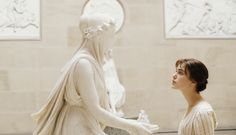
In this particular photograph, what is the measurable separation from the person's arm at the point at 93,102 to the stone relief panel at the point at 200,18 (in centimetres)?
390

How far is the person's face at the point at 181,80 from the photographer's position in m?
2.70

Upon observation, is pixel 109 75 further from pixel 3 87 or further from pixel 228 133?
→ pixel 228 133

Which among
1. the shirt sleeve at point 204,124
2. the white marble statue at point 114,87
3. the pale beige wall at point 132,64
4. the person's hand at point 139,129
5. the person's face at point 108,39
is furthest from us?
the pale beige wall at point 132,64

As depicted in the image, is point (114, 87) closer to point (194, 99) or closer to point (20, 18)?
point (20, 18)

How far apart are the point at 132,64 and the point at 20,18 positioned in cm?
172

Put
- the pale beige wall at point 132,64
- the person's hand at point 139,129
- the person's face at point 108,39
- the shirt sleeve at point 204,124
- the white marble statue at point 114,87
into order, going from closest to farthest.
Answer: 1. the shirt sleeve at point 204,124
2. the person's hand at point 139,129
3. the person's face at point 108,39
4. the white marble statue at point 114,87
5. the pale beige wall at point 132,64

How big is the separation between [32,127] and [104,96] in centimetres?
352

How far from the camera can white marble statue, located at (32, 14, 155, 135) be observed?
2.67m

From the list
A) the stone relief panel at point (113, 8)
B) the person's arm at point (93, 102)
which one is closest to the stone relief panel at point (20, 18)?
the stone relief panel at point (113, 8)

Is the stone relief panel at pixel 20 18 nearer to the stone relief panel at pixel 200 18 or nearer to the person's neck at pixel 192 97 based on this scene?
the stone relief panel at pixel 200 18

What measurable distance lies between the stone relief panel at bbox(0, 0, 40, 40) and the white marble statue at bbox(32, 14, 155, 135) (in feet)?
11.4

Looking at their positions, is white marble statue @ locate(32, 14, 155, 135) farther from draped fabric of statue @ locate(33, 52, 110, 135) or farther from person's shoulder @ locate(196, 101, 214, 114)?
person's shoulder @ locate(196, 101, 214, 114)

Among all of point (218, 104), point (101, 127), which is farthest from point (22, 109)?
point (101, 127)

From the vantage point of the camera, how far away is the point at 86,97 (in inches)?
105
